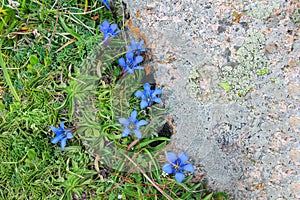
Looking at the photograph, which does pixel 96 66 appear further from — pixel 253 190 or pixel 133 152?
pixel 253 190

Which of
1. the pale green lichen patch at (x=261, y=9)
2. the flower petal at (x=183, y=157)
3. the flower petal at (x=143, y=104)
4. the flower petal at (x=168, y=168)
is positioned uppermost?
the pale green lichen patch at (x=261, y=9)

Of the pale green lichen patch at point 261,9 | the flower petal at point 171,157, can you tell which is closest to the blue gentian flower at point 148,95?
the flower petal at point 171,157

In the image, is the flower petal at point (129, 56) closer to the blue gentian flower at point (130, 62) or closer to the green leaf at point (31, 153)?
the blue gentian flower at point (130, 62)

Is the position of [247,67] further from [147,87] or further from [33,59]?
[33,59]

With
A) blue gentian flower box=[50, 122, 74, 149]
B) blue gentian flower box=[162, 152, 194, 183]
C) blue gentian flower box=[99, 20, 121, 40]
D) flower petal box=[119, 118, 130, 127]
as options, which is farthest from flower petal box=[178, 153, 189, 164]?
blue gentian flower box=[99, 20, 121, 40]

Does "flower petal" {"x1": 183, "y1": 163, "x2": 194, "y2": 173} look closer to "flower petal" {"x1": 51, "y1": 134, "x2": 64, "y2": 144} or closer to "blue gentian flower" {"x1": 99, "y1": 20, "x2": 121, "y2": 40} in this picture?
"flower petal" {"x1": 51, "y1": 134, "x2": 64, "y2": 144}

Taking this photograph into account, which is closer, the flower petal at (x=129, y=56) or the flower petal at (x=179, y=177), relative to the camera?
the flower petal at (x=179, y=177)
